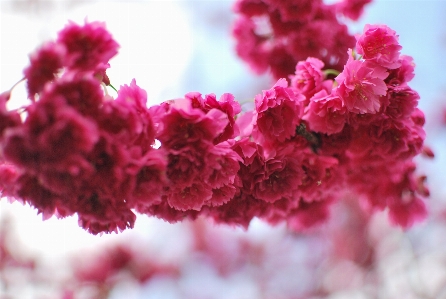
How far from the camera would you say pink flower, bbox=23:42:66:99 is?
84 cm

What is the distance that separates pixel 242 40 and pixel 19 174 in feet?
4.12

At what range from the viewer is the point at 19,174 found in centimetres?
95

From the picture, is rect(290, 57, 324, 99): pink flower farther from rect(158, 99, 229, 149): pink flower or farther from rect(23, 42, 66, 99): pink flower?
rect(23, 42, 66, 99): pink flower

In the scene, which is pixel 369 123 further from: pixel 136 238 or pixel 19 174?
pixel 136 238

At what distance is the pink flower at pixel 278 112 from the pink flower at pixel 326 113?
4cm

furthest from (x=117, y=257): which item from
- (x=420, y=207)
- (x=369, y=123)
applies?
(x=369, y=123)

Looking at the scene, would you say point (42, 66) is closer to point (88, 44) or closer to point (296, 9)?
point (88, 44)

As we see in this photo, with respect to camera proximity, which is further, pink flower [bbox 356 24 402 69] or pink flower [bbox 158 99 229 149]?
pink flower [bbox 356 24 402 69]

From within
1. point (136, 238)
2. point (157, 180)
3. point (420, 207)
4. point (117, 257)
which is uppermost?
point (136, 238)

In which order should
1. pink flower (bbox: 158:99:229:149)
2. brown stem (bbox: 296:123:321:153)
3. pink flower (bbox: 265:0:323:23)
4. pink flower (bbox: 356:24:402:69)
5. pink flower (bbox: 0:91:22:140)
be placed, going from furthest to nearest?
pink flower (bbox: 265:0:323:23) < brown stem (bbox: 296:123:321:153) < pink flower (bbox: 356:24:402:69) < pink flower (bbox: 158:99:229:149) < pink flower (bbox: 0:91:22:140)

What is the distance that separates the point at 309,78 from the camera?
134cm

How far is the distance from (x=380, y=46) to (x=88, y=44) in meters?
0.72

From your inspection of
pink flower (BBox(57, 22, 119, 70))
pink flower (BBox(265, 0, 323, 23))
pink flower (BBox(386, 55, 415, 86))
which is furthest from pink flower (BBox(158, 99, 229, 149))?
pink flower (BBox(265, 0, 323, 23))

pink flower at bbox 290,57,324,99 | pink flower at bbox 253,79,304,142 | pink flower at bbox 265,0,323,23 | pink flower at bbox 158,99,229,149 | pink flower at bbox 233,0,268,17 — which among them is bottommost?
pink flower at bbox 158,99,229,149
